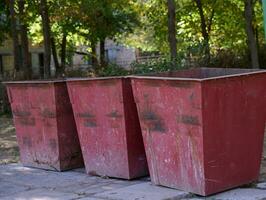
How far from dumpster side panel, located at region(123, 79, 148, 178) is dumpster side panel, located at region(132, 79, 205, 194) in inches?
11.8

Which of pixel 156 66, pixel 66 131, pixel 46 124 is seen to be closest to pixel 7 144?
pixel 156 66

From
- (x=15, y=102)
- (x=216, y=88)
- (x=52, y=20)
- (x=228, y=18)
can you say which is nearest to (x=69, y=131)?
(x=15, y=102)

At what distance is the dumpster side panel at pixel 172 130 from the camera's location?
5.91 metres

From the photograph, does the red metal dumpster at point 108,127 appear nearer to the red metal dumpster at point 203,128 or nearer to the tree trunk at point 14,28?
the red metal dumpster at point 203,128

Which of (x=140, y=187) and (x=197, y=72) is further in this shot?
(x=197, y=72)

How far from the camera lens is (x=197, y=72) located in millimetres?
7363

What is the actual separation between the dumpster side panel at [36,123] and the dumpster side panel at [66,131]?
7cm

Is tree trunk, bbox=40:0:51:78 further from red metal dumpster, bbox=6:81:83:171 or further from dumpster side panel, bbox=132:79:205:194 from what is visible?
dumpster side panel, bbox=132:79:205:194

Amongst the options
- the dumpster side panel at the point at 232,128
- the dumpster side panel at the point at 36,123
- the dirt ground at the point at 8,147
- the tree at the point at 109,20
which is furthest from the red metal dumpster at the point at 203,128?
the tree at the point at 109,20

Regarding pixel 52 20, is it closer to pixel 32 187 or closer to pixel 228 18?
pixel 228 18

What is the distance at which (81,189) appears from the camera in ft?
22.4

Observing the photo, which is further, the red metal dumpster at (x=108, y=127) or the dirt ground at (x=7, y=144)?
the dirt ground at (x=7, y=144)

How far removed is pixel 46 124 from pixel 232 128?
9.35 feet

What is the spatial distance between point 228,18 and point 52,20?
9.20 m
